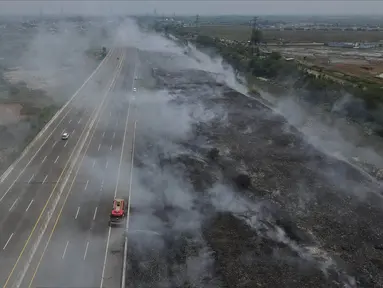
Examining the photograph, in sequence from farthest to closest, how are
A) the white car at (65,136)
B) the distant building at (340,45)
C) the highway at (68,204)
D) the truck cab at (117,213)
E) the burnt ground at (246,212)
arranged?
the distant building at (340,45)
the white car at (65,136)
the truck cab at (117,213)
the burnt ground at (246,212)
the highway at (68,204)

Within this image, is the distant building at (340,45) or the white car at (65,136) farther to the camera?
the distant building at (340,45)

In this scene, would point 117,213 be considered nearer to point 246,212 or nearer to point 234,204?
point 234,204

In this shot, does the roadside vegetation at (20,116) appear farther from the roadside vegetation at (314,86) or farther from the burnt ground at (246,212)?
the roadside vegetation at (314,86)

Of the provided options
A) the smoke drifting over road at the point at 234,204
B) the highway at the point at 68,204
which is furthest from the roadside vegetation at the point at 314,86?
the highway at the point at 68,204

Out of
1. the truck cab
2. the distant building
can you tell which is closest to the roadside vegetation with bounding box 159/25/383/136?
the truck cab

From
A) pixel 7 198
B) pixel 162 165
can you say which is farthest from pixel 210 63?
pixel 7 198

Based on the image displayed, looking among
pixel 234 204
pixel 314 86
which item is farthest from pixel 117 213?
pixel 314 86

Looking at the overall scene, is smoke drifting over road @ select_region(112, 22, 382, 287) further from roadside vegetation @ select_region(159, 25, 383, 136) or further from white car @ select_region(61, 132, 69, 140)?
roadside vegetation @ select_region(159, 25, 383, 136)
